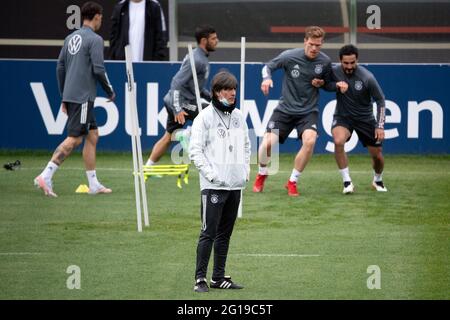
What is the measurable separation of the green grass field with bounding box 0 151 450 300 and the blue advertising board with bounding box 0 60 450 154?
1428mm

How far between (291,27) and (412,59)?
212 cm

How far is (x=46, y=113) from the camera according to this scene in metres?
19.7

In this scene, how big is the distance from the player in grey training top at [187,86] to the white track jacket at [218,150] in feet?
20.3

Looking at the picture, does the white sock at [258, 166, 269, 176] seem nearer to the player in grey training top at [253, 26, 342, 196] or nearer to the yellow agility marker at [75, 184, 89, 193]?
the player in grey training top at [253, 26, 342, 196]

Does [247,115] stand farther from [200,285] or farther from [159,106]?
[200,285]

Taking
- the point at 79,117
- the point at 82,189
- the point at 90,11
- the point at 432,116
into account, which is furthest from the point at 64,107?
the point at 432,116

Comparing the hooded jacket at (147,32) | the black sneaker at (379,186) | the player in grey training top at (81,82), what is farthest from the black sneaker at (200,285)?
the hooded jacket at (147,32)

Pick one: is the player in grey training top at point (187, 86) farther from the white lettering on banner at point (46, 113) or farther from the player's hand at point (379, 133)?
the white lettering on banner at point (46, 113)

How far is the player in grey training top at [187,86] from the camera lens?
1611 centimetres

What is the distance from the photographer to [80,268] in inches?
427

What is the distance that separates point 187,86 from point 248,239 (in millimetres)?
4567

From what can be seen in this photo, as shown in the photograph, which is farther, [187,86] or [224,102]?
[187,86]
